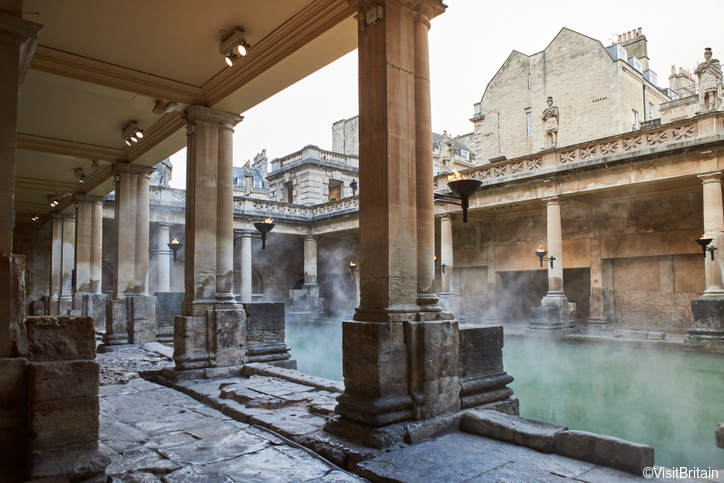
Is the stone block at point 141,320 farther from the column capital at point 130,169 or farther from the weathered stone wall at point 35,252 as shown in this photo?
the weathered stone wall at point 35,252

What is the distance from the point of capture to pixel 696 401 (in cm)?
655

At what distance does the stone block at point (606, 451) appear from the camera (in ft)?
8.98

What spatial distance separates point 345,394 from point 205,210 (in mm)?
3774

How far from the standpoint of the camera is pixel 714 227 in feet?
37.4

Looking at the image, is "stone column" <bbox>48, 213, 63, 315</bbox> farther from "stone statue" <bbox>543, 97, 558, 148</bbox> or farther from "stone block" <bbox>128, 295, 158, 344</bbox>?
"stone statue" <bbox>543, 97, 558, 148</bbox>

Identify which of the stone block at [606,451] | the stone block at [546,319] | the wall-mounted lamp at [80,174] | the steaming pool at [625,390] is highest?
the wall-mounted lamp at [80,174]

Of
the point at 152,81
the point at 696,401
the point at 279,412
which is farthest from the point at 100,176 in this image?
the point at 696,401

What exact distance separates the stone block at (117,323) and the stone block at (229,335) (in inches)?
155

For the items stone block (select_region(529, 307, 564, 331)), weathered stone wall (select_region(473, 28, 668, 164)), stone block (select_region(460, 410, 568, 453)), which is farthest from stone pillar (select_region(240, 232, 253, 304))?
stone block (select_region(460, 410, 568, 453))

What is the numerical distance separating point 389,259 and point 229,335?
3.51 meters

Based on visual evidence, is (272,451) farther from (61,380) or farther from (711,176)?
(711,176)

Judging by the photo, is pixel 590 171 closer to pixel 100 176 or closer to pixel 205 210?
pixel 205 210

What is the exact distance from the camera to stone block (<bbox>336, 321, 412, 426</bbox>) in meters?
3.47

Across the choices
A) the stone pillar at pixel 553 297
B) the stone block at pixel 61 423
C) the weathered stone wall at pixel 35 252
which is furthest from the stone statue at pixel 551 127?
the weathered stone wall at pixel 35 252
